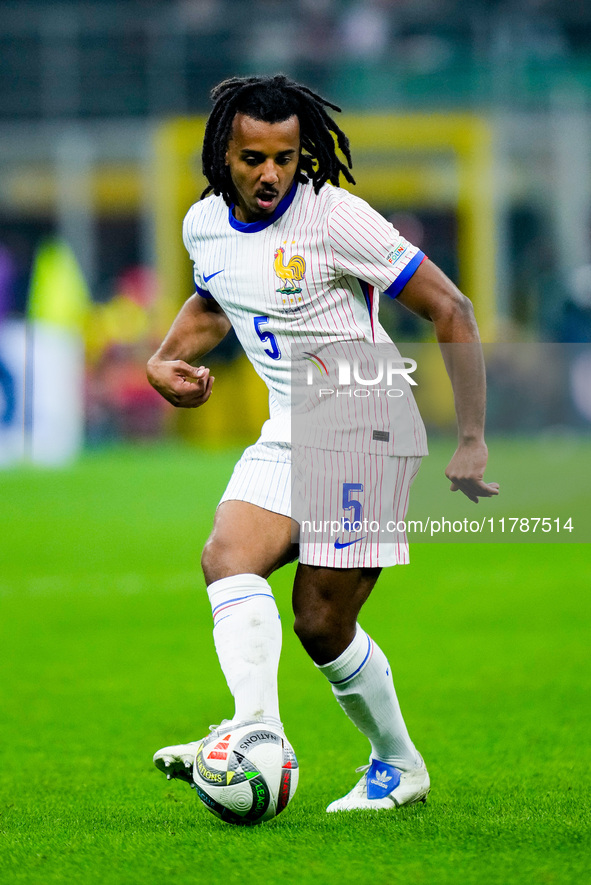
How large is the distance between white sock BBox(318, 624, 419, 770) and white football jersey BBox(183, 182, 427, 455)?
0.59 meters

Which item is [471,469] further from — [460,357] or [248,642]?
[248,642]

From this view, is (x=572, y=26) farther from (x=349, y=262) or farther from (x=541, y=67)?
(x=349, y=262)

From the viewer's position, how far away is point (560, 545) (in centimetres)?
1105

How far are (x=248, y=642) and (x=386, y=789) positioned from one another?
2.57 feet

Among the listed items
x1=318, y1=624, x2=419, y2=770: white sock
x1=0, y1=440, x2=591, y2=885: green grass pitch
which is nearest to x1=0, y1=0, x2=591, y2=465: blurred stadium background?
x1=0, y1=440, x2=591, y2=885: green grass pitch

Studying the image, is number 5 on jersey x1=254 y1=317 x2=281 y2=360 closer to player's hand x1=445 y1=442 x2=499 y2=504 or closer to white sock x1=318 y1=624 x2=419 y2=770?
player's hand x1=445 y1=442 x2=499 y2=504

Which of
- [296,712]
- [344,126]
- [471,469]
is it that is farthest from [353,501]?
[344,126]

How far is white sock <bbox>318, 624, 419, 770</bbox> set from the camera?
12.7ft

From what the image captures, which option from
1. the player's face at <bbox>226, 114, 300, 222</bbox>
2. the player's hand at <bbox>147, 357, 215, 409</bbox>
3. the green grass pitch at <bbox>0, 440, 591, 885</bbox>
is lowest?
the green grass pitch at <bbox>0, 440, 591, 885</bbox>

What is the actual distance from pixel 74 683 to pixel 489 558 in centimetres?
471

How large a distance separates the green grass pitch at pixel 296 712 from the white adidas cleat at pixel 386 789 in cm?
8

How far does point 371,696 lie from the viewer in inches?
155

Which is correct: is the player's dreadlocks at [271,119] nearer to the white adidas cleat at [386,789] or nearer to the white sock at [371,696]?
the white sock at [371,696]

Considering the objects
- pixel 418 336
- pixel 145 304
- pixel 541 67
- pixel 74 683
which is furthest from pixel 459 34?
pixel 74 683
